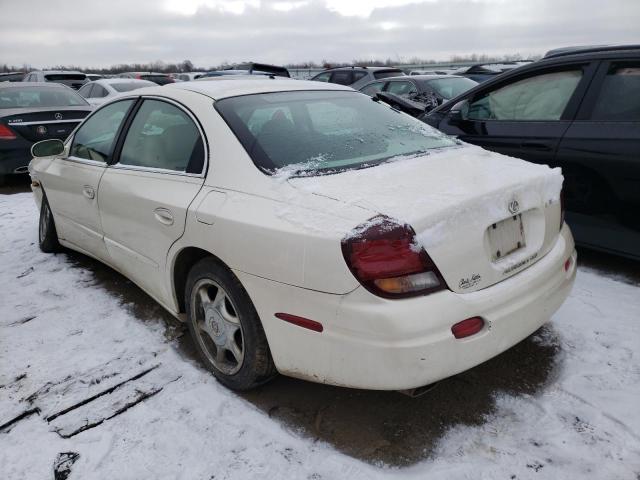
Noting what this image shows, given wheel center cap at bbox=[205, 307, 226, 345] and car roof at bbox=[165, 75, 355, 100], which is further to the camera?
car roof at bbox=[165, 75, 355, 100]

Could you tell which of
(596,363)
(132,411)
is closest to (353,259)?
(132,411)

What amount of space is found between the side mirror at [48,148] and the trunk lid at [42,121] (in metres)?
3.76

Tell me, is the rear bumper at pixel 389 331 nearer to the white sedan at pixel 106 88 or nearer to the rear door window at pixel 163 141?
the rear door window at pixel 163 141


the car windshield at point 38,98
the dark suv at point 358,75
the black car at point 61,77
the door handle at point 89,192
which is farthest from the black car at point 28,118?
the black car at point 61,77

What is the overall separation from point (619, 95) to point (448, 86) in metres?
5.81

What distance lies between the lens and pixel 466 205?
1.98 metres

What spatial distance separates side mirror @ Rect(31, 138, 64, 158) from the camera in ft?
12.7

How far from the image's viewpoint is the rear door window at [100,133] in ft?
11.1

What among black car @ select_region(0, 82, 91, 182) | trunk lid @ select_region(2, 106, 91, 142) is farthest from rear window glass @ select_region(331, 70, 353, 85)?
trunk lid @ select_region(2, 106, 91, 142)

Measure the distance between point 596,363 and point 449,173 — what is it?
132 centimetres

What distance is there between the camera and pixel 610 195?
3.42 meters

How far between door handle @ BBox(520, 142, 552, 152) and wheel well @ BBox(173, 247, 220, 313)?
2.68m

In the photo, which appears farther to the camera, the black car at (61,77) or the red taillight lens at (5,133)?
the black car at (61,77)

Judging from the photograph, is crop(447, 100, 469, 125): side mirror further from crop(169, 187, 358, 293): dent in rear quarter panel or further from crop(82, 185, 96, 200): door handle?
crop(82, 185, 96, 200): door handle
